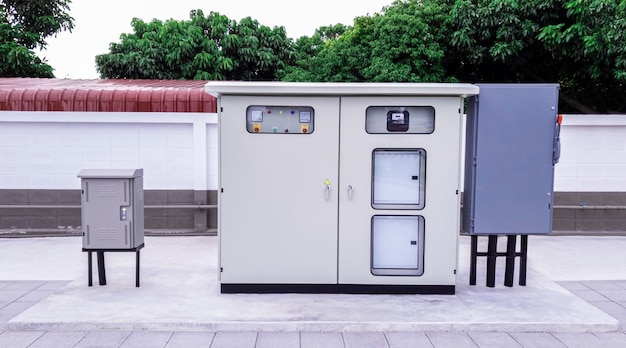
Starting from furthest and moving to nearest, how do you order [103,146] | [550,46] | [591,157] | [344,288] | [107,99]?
1. [550,46]
2. [107,99]
3. [591,157]
4. [103,146]
5. [344,288]

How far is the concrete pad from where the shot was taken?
482cm

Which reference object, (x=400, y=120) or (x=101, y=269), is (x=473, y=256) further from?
(x=101, y=269)

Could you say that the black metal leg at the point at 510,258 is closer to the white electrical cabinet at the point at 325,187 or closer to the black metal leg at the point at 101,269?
the white electrical cabinet at the point at 325,187

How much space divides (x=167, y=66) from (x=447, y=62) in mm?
9110

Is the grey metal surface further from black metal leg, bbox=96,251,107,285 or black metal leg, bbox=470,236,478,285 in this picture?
black metal leg, bbox=470,236,478,285

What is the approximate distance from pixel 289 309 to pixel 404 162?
6.31ft

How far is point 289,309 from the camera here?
205 inches

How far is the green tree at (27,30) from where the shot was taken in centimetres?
1766

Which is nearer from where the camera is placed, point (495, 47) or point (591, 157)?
point (591, 157)

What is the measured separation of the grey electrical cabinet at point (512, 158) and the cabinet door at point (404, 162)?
0.27 m

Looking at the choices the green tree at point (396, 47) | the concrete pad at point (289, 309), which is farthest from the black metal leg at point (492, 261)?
the green tree at point (396, 47)

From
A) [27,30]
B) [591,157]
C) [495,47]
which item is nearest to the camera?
[591,157]

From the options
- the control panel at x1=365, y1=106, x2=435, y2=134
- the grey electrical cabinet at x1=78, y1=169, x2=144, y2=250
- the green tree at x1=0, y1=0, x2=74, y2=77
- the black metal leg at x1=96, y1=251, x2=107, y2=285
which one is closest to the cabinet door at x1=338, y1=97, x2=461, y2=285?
the control panel at x1=365, y1=106, x2=435, y2=134

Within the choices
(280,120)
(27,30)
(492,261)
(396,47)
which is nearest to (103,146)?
(280,120)
